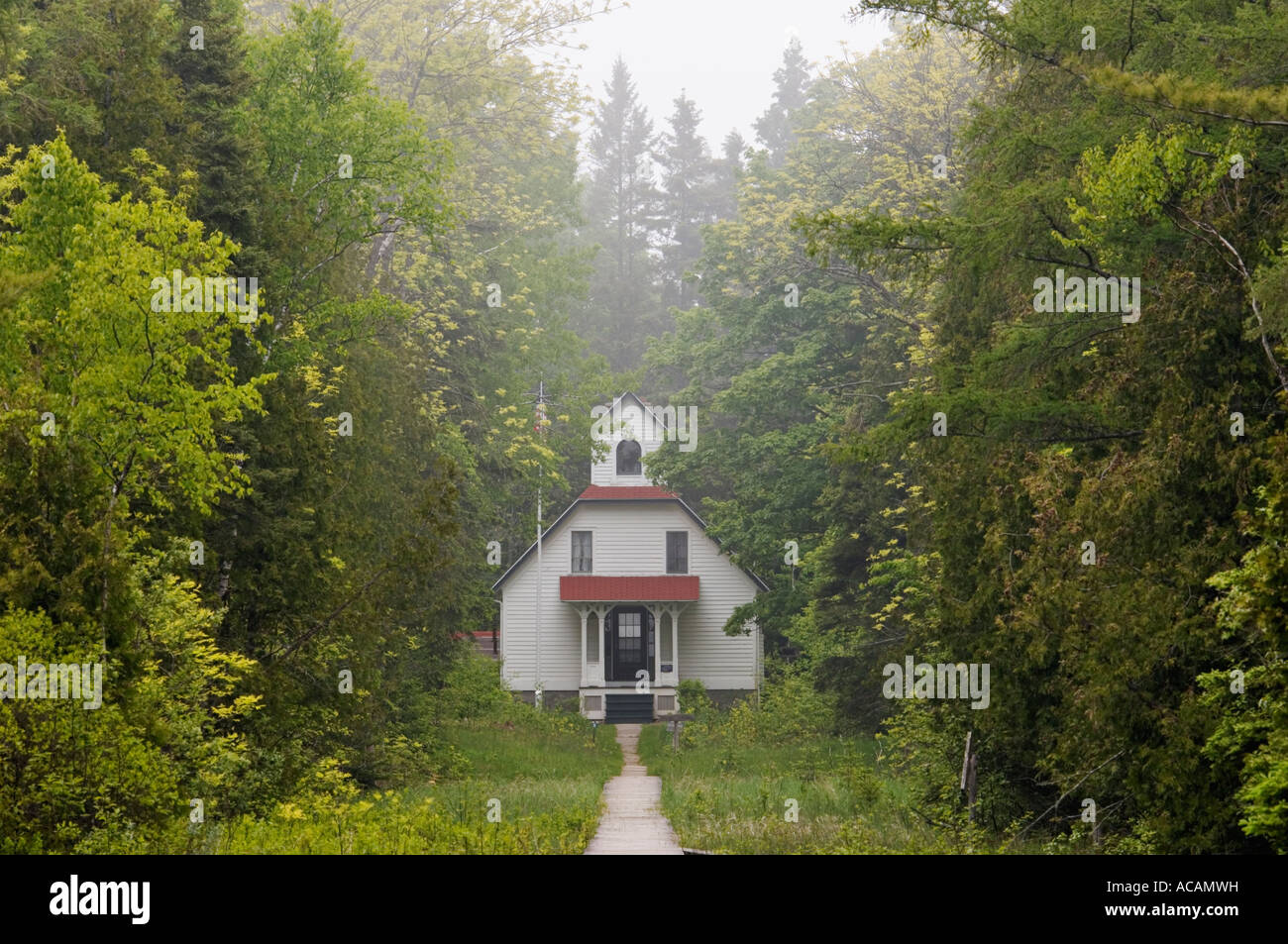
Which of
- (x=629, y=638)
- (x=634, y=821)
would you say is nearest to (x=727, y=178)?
(x=629, y=638)

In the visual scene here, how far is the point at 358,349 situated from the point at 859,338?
15.7 metres

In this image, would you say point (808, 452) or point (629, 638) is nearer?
point (808, 452)

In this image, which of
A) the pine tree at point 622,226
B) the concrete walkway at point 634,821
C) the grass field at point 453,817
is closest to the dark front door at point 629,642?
the concrete walkway at point 634,821

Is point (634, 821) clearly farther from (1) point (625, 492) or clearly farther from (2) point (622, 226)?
(2) point (622, 226)

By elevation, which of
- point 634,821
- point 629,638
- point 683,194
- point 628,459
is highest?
point 683,194

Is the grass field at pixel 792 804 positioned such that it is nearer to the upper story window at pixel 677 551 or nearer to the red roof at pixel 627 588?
the red roof at pixel 627 588

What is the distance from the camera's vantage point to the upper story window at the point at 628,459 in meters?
45.1

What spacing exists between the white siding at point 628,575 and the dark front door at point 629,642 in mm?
915

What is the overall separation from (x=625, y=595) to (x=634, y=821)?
2424 cm

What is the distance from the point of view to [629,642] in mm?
44719

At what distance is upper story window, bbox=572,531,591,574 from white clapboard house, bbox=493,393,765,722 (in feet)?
0.11

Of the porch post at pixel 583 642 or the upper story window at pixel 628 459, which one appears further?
the upper story window at pixel 628 459

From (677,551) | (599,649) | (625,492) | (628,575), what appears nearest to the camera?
(599,649)
